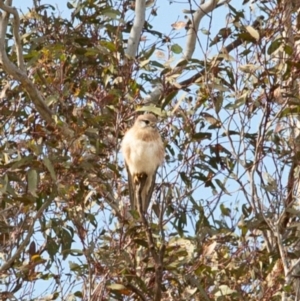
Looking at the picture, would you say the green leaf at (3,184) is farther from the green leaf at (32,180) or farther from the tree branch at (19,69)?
the tree branch at (19,69)

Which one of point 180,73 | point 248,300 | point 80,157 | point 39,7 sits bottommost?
point 248,300

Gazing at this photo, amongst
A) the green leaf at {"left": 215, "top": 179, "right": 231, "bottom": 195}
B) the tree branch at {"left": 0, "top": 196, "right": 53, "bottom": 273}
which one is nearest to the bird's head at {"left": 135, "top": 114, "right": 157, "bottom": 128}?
the green leaf at {"left": 215, "top": 179, "right": 231, "bottom": 195}

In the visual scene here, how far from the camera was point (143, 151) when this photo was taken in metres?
6.83

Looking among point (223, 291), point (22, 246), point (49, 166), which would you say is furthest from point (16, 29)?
point (223, 291)

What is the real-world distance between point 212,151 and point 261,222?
0.51m

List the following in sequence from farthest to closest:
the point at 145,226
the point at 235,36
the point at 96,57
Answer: the point at 96,57
the point at 235,36
the point at 145,226

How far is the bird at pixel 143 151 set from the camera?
6.77 metres

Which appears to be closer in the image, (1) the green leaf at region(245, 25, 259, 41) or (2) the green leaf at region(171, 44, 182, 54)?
(1) the green leaf at region(245, 25, 259, 41)

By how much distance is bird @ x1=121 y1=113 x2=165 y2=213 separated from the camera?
677cm

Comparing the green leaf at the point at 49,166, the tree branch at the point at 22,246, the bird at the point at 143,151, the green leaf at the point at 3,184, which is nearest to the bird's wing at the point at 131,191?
the bird at the point at 143,151

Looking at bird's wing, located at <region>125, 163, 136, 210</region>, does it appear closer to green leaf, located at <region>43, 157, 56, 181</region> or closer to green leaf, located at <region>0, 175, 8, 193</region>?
green leaf, located at <region>43, 157, 56, 181</region>

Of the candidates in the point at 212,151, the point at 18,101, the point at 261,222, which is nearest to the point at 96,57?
the point at 18,101

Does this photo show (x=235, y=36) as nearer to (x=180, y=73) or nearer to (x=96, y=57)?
(x=180, y=73)

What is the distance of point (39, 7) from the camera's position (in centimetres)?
773
